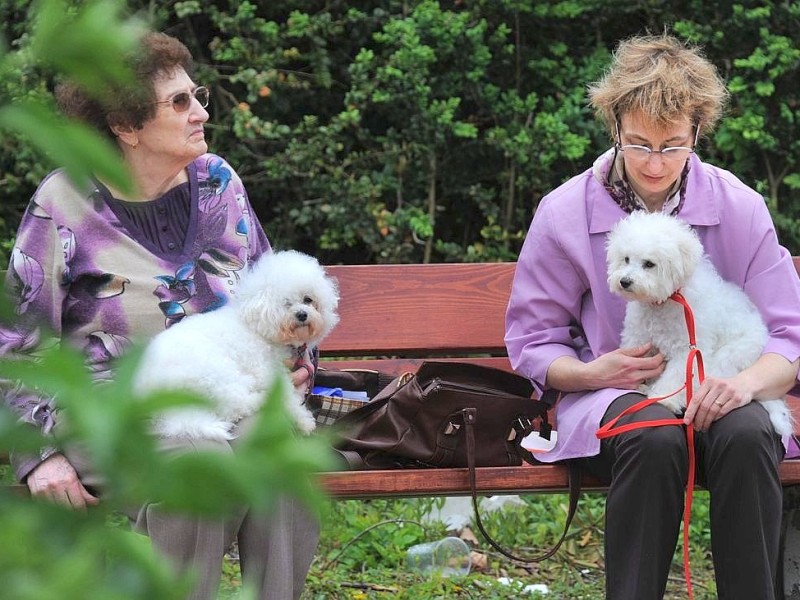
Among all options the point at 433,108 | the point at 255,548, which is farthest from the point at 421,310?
the point at 433,108

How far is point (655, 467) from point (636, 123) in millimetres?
906

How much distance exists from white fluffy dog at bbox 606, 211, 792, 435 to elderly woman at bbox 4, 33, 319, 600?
0.89 meters

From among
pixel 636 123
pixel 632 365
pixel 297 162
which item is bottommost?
pixel 297 162

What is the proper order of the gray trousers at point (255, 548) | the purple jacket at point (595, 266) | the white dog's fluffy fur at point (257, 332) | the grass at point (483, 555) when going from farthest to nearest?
1. the grass at point (483, 555)
2. the purple jacket at point (595, 266)
3. the white dog's fluffy fur at point (257, 332)
4. the gray trousers at point (255, 548)

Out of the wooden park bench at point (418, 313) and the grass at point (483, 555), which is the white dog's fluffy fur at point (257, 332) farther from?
the grass at point (483, 555)

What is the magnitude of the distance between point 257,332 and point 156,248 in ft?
1.16

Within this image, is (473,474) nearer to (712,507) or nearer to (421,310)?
(712,507)

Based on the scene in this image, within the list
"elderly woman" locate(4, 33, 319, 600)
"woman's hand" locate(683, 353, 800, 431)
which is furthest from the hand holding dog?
"elderly woman" locate(4, 33, 319, 600)

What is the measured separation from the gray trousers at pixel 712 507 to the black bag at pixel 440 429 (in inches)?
8.8

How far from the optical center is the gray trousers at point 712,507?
9.61 ft

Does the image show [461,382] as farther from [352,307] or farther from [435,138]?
[435,138]

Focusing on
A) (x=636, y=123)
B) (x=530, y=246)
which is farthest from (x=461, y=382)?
(x=636, y=123)

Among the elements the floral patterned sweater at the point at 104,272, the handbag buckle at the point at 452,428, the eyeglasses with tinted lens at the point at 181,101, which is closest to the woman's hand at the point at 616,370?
the handbag buckle at the point at 452,428

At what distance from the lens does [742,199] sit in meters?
3.34
